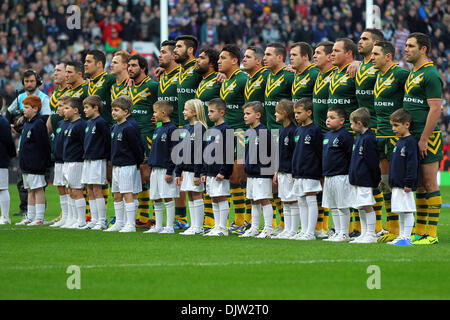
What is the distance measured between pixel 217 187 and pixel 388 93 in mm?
2504

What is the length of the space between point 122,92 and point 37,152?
1.67 metres

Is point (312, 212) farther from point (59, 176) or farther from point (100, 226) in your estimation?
point (59, 176)

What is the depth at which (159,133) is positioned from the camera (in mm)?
12859

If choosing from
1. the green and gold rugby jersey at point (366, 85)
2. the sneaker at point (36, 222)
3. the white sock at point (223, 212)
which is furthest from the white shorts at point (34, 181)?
the green and gold rugby jersey at point (366, 85)

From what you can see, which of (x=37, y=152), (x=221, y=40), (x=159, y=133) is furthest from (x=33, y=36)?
(x=159, y=133)

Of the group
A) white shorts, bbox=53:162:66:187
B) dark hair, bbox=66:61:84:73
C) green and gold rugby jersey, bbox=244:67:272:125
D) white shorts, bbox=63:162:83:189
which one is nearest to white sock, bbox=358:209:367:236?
green and gold rugby jersey, bbox=244:67:272:125

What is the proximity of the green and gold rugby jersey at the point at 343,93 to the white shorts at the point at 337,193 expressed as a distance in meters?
0.77

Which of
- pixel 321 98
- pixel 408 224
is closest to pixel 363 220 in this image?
pixel 408 224

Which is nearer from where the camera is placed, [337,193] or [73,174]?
[337,193]

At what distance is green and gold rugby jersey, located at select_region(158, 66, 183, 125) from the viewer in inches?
537

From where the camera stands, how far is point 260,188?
12.1m

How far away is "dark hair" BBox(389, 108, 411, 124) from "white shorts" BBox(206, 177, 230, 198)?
2462 millimetres

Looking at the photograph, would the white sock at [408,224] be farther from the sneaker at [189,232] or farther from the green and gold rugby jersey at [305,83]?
the sneaker at [189,232]
